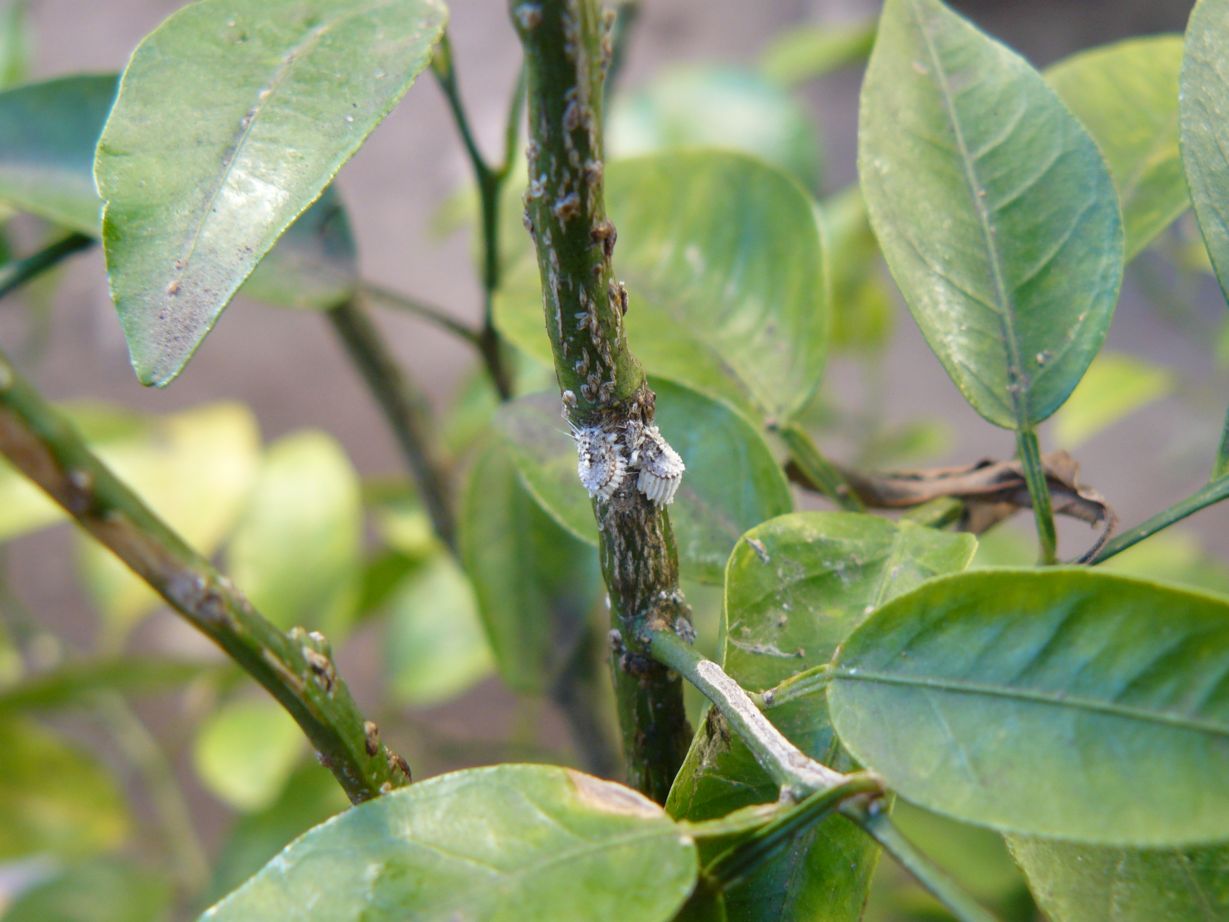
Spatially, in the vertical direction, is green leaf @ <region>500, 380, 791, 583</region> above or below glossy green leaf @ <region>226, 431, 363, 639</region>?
above

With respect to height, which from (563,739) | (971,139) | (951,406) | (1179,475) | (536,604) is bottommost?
(563,739)

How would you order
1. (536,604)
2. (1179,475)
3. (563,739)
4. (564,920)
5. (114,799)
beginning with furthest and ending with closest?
Answer: (1179,475), (563,739), (114,799), (536,604), (564,920)

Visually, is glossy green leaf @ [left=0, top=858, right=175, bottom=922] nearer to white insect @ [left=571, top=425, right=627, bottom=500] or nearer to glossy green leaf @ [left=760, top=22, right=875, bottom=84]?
white insect @ [left=571, top=425, right=627, bottom=500]

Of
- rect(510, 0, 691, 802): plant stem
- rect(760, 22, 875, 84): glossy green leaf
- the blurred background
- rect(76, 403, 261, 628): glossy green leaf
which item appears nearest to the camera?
rect(510, 0, 691, 802): plant stem

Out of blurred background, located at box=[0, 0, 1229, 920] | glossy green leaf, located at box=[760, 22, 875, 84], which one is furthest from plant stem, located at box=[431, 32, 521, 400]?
blurred background, located at box=[0, 0, 1229, 920]

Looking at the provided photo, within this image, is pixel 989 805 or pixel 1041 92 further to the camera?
pixel 1041 92

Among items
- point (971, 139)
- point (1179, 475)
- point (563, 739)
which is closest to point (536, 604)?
point (971, 139)

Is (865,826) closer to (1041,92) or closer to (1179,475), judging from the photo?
(1041,92)
